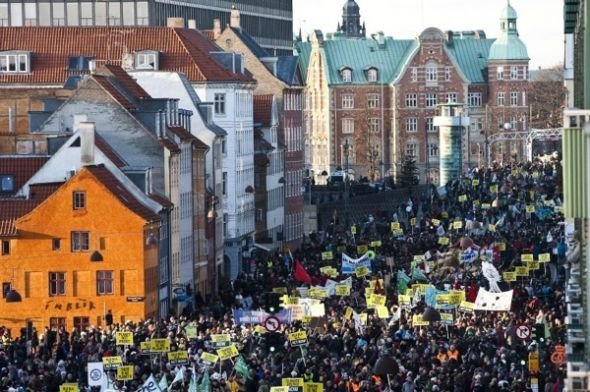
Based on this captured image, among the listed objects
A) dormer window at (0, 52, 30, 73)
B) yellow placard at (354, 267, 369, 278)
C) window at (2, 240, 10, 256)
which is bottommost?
yellow placard at (354, 267, 369, 278)

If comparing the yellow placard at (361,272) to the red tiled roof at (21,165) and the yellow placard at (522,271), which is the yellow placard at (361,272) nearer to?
the yellow placard at (522,271)

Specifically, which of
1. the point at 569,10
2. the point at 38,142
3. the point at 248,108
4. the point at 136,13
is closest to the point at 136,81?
the point at 38,142

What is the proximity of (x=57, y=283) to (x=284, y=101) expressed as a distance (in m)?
56.3

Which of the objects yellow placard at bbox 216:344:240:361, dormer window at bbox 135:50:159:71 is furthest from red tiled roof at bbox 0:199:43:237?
dormer window at bbox 135:50:159:71

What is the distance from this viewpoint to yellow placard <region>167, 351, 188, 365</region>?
51750 mm

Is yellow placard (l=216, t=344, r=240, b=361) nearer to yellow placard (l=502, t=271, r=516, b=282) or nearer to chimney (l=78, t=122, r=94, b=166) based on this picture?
yellow placard (l=502, t=271, r=516, b=282)

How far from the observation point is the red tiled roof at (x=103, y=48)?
104000 millimetres

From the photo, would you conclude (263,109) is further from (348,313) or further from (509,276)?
(348,313)

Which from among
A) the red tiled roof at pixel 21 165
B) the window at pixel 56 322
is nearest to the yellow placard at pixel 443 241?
the red tiled roof at pixel 21 165

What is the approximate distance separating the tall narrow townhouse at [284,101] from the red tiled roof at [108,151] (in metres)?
38.2

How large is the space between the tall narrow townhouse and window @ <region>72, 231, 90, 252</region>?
147 ft

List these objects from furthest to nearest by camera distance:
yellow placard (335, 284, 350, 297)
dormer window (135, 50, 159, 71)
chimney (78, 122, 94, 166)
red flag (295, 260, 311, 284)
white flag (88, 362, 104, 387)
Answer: dormer window (135, 50, 159, 71), chimney (78, 122, 94, 166), red flag (295, 260, 311, 284), yellow placard (335, 284, 350, 297), white flag (88, 362, 104, 387)

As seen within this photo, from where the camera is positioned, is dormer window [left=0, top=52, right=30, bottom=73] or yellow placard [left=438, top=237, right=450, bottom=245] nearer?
yellow placard [left=438, top=237, right=450, bottom=245]

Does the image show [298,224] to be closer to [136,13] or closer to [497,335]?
[136,13]
